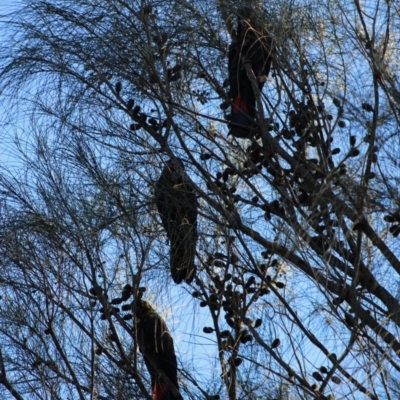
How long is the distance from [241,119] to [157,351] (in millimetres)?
907

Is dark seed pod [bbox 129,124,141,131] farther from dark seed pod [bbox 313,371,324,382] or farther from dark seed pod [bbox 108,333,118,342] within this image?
dark seed pod [bbox 313,371,324,382]

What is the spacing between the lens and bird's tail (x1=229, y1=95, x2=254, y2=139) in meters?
3.18

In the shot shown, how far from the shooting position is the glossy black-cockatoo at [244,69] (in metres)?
3.22

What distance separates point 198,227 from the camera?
3236 mm

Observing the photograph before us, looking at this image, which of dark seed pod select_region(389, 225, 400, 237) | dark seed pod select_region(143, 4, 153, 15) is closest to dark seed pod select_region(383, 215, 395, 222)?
dark seed pod select_region(389, 225, 400, 237)

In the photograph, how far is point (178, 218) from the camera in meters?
3.27

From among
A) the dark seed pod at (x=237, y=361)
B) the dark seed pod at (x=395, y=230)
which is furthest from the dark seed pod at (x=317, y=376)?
the dark seed pod at (x=395, y=230)

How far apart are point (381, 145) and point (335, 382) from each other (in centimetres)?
67

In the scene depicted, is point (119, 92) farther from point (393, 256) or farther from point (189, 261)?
point (393, 256)

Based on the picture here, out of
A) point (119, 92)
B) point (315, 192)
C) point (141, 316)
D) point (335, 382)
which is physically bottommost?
point (335, 382)

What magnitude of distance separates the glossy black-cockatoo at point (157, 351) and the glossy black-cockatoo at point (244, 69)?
0.71 m

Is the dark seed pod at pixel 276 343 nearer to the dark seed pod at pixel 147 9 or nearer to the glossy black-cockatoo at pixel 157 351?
the glossy black-cockatoo at pixel 157 351

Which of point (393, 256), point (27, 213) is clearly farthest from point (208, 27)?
point (393, 256)

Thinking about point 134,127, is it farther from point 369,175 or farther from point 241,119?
point 369,175
